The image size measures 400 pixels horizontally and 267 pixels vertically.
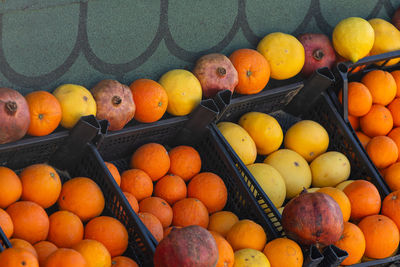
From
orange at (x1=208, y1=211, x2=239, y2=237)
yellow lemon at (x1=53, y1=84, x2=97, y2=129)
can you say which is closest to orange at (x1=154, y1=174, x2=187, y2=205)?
orange at (x1=208, y1=211, x2=239, y2=237)

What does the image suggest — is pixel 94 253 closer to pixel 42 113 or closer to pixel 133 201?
pixel 133 201

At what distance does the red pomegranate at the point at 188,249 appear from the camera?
1996 millimetres

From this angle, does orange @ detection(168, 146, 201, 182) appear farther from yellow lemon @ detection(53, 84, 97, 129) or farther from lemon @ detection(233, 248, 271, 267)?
lemon @ detection(233, 248, 271, 267)

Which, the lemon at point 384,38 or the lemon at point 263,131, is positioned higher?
the lemon at point 384,38

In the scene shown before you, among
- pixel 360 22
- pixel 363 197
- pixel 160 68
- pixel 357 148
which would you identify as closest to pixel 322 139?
pixel 357 148

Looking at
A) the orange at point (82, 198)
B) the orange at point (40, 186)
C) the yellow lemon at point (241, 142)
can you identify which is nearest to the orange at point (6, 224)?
the orange at point (40, 186)

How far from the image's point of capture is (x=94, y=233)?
7.79 ft

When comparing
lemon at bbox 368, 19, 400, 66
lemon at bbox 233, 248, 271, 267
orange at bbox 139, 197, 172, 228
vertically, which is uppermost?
lemon at bbox 368, 19, 400, 66

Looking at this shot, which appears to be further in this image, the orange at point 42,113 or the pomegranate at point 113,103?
the pomegranate at point 113,103

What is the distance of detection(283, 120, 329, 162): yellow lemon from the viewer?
3.30 m

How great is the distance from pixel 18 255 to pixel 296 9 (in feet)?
7.59

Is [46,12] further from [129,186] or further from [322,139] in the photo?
[322,139]

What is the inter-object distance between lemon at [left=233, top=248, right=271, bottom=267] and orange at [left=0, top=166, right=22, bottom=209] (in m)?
0.94

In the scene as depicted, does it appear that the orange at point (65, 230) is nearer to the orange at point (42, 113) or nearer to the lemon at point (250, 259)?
the orange at point (42, 113)
